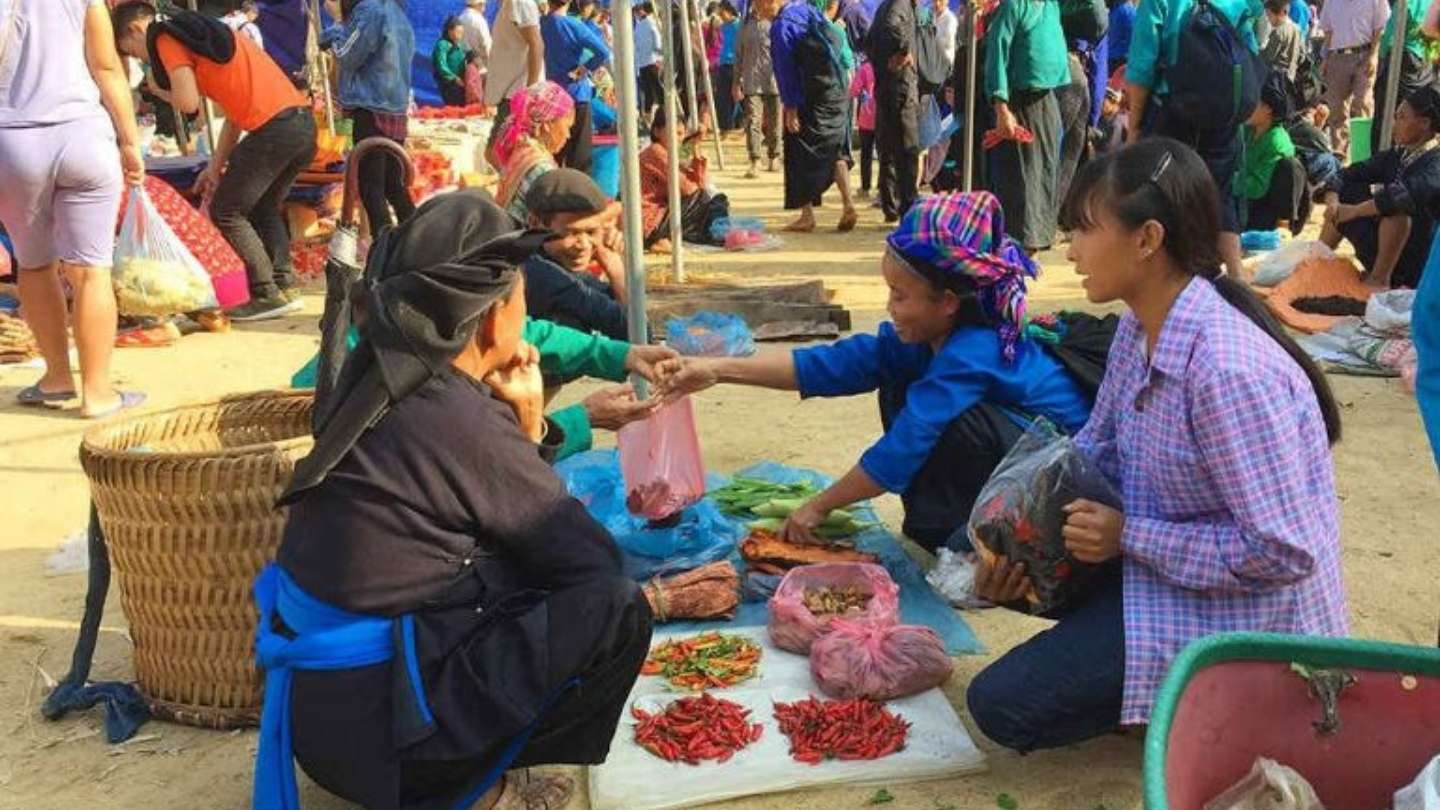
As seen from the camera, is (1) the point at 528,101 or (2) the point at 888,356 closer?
(2) the point at 888,356

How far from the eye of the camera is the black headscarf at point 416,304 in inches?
89.5

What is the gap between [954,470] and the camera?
3.73 m

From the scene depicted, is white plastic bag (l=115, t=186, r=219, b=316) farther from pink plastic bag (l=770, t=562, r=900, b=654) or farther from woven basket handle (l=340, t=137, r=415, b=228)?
pink plastic bag (l=770, t=562, r=900, b=654)

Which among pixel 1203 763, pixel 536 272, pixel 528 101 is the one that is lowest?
pixel 1203 763

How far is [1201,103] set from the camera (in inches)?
260

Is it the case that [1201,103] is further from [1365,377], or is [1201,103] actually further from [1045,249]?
[1045,249]

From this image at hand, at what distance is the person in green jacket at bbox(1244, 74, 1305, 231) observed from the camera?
8562 millimetres

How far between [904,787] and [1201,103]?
489 cm

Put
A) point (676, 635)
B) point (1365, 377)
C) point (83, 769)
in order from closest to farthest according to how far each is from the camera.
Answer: point (83, 769) < point (676, 635) < point (1365, 377)

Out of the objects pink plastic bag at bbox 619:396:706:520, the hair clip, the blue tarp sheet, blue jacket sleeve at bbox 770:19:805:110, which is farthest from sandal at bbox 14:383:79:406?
blue jacket sleeve at bbox 770:19:805:110

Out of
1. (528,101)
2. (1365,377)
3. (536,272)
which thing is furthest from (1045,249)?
(536,272)

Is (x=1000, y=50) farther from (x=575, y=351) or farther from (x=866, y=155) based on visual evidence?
(x=575, y=351)

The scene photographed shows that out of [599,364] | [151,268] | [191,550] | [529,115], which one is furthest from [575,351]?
[151,268]

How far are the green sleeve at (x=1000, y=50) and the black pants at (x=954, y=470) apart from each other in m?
4.69
